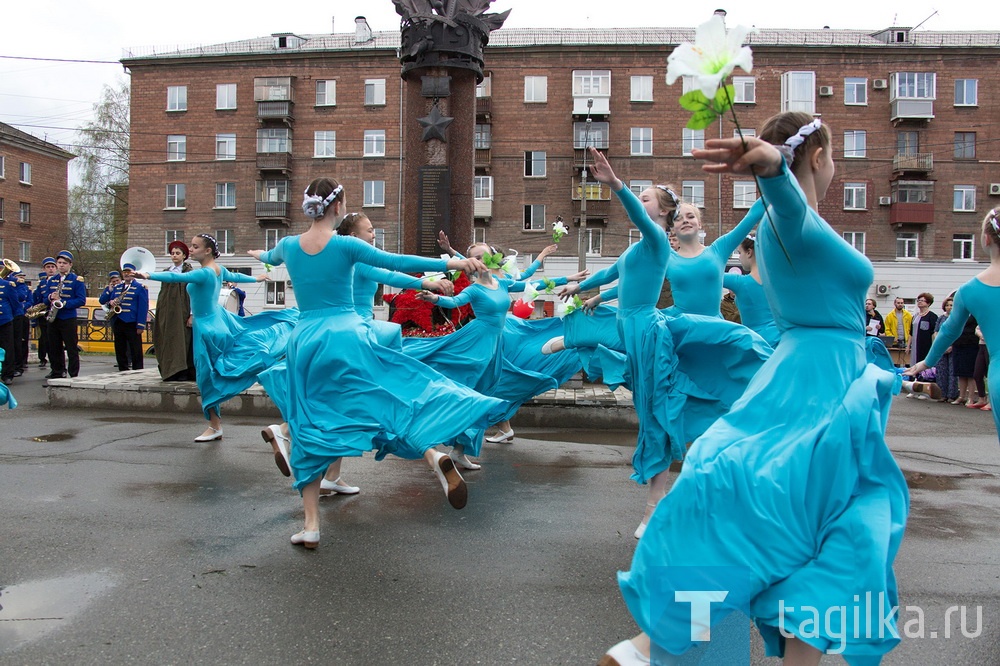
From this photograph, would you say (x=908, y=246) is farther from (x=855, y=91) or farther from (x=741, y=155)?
(x=741, y=155)

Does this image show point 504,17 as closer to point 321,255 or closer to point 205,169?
point 321,255

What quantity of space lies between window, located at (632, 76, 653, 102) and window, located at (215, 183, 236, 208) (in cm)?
2180

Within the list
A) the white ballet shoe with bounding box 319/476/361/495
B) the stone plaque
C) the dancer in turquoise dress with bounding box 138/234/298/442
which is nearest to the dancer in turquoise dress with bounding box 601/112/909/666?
the white ballet shoe with bounding box 319/476/361/495

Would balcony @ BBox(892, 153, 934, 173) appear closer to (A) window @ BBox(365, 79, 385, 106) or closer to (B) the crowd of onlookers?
(A) window @ BBox(365, 79, 385, 106)

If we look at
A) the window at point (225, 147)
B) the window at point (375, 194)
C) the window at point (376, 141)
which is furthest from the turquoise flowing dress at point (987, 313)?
the window at point (225, 147)

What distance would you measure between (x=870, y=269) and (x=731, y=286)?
5.04m

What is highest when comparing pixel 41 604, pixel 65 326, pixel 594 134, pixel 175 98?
pixel 175 98

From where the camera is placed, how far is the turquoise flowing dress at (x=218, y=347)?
28.3ft

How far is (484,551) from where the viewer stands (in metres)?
4.71

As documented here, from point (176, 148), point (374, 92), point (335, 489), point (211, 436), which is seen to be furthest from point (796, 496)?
point (176, 148)

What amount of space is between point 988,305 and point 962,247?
4232cm

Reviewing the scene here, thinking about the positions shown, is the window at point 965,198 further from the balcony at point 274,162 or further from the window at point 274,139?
the window at point 274,139

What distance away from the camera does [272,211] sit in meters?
43.1

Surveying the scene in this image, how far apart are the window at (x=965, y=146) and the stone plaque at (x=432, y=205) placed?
38.1m
